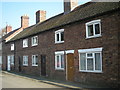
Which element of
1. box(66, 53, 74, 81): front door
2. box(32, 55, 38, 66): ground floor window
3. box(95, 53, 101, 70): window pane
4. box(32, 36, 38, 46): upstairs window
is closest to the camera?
box(95, 53, 101, 70): window pane

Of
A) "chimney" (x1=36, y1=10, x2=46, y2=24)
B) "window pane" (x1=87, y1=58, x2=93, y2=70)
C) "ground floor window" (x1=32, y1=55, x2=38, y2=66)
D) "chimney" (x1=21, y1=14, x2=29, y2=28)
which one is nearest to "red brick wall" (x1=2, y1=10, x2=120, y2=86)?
"window pane" (x1=87, y1=58, x2=93, y2=70)

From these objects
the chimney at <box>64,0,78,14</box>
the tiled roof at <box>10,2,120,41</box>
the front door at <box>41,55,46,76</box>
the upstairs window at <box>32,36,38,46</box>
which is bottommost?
the front door at <box>41,55,46,76</box>

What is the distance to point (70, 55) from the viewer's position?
15836mm

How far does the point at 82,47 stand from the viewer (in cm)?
1433

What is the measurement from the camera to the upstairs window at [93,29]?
13067 mm

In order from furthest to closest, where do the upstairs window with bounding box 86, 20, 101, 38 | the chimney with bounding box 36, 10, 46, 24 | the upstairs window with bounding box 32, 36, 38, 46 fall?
the chimney with bounding box 36, 10, 46, 24
the upstairs window with bounding box 32, 36, 38, 46
the upstairs window with bounding box 86, 20, 101, 38

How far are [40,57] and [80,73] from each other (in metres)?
7.50

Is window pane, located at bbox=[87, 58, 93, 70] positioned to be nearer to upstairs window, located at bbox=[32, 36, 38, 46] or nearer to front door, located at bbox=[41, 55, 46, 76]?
front door, located at bbox=[41, 55, 46, 76]

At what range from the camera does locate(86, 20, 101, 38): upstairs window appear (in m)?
13.1

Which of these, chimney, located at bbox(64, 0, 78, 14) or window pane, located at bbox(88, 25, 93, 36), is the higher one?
chimney, located at bbox(64, 0, 78, 14)

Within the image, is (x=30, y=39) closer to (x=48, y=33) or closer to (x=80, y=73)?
(x=48, y=33)

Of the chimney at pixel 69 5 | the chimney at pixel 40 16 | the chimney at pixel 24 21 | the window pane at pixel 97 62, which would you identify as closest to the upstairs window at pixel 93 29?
the window pane at pixel 97 62

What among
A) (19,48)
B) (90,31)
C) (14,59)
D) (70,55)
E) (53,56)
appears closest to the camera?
(90,31)

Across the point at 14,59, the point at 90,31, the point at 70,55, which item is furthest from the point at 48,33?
the point at 14,59
